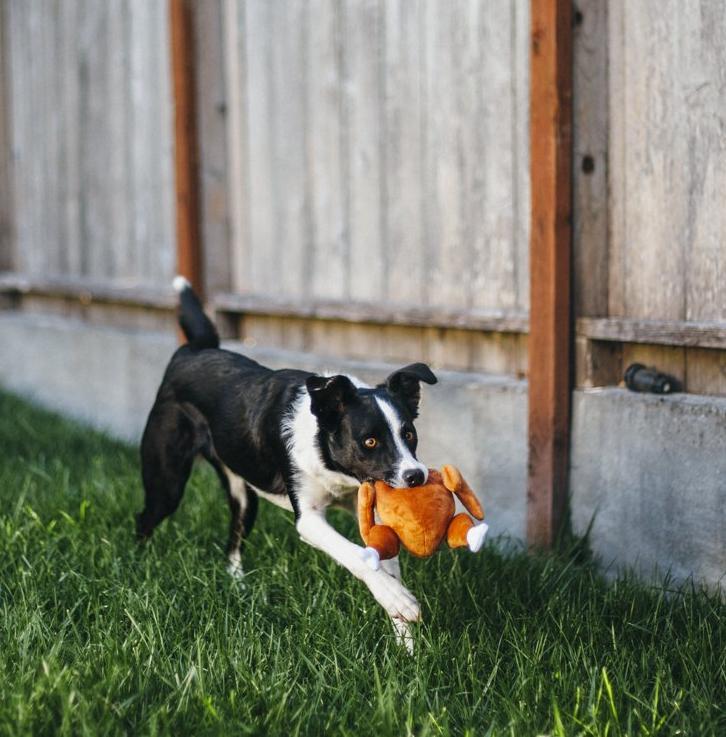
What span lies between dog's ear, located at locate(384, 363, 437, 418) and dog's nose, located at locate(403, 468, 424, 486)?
0.32 metres

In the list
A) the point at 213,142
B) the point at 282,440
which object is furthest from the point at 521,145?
the point at 213,142

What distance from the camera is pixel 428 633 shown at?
3406 mm

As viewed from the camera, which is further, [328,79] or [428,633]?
[328,79]

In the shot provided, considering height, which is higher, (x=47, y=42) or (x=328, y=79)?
(x=47, y=42)

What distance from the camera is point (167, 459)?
14.5ft

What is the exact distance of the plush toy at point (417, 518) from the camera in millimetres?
3322

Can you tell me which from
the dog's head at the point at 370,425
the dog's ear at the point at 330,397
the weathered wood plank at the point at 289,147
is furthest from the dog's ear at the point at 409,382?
the weathered wood plank at the point at 289,147

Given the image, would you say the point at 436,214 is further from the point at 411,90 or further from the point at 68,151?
the point at 68,151

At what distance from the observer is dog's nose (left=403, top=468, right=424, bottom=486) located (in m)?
3.34

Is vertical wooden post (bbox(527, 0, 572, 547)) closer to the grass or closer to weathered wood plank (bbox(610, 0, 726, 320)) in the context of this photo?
weathered wood plank (bbox(610, 0, 726, 320))

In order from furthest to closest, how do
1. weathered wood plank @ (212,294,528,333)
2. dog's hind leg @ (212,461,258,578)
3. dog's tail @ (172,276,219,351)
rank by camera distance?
weathered wood plank @ (212,294,528,333), dog's tail @ (172,276,219,351), dog's hind leg @ (212,461,258,578)

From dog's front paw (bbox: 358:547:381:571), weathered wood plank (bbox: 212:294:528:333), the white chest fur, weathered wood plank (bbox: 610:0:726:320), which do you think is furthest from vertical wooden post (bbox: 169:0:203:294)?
dog's front paw (bbox: 358:547:381:571)

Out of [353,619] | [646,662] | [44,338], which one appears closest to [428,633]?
[353,619]

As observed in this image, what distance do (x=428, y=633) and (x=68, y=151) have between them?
5.84 m
